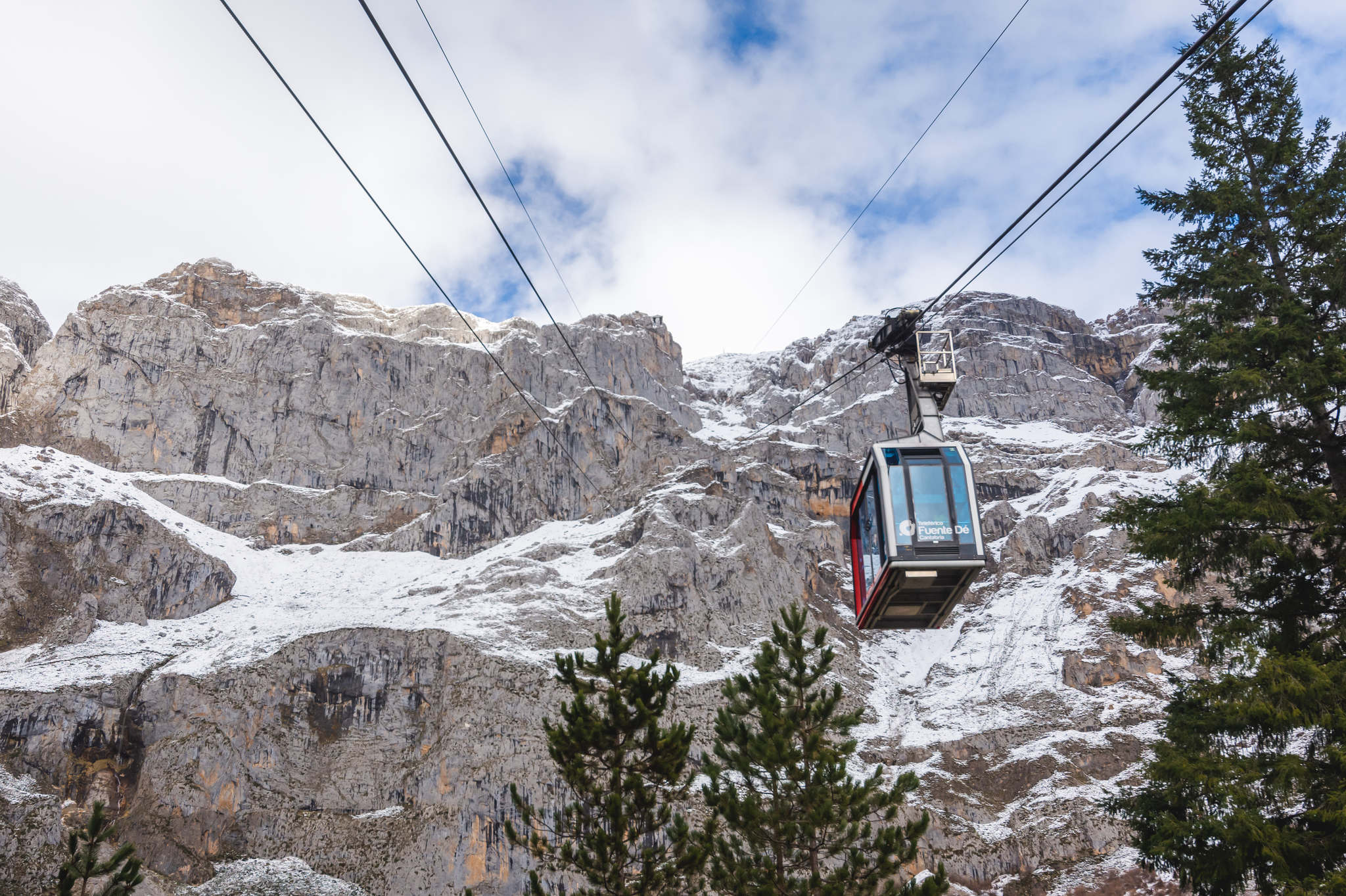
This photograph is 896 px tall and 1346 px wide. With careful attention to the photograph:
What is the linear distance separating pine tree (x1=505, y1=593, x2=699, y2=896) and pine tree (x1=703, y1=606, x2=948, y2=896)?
134 centimetres

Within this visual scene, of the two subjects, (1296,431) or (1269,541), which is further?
(1296,431)

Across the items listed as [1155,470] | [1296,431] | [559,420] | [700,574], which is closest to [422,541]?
[559,420]

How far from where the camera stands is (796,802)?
25891mm

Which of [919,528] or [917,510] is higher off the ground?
[917,510]

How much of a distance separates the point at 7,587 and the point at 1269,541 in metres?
140

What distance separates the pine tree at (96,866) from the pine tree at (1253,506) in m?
23.3

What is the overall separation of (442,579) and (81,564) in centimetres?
4671

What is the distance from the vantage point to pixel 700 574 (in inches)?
5007

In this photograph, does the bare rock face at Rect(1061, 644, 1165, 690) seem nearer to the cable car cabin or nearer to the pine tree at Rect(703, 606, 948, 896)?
the pine tree at Rect(703, 606, 948, 896)

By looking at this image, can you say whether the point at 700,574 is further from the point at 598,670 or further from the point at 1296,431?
the point at 1296,431

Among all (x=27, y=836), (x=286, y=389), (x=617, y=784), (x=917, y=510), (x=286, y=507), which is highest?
(x=286, y=389)

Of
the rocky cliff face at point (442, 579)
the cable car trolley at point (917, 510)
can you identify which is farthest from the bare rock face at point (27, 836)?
the cable car trolley at point (917, 510)

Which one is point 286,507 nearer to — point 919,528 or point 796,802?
point 796,802

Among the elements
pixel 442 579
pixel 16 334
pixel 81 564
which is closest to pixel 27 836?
pixel 81 564
